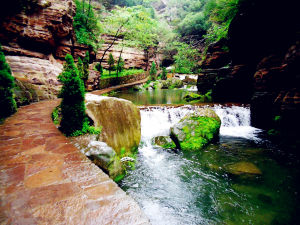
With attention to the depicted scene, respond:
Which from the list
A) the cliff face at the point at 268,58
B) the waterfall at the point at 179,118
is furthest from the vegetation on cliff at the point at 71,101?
the cliff face at the point at 268,58

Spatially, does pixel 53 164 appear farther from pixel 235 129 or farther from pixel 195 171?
pixel 235 129

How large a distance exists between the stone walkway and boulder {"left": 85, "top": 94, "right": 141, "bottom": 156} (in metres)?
1.49

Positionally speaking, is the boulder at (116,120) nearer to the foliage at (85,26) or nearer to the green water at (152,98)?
the green water at (152,98)

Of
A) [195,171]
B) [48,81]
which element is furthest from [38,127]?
[48,81]

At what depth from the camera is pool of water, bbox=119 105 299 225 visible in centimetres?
321

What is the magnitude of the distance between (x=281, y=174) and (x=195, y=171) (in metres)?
2.52

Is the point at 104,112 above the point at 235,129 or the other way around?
above

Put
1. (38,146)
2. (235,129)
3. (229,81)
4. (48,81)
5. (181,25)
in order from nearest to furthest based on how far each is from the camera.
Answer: (38,146)
(235,129)
(48,81)
(229,81)
(181,25)

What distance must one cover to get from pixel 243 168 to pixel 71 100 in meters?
5.57

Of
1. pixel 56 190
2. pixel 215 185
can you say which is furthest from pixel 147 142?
pixel 56 190

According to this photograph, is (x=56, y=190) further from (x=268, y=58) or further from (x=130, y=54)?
(x=130, y=54)

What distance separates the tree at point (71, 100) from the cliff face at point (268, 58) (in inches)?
310

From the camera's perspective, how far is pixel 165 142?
269 inches

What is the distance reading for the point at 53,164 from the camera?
8.30ft
